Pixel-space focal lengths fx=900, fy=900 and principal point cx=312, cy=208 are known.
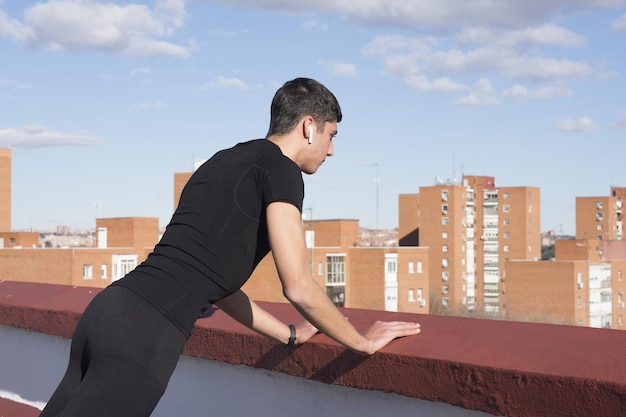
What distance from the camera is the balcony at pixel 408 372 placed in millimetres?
1932

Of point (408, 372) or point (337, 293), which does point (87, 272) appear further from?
point (408, 372)

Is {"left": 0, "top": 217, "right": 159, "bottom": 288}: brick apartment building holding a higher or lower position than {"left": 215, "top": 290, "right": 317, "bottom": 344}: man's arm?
lower

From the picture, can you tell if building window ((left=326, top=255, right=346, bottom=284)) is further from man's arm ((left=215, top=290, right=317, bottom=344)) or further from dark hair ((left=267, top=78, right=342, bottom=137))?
dark hair ((left=267, top=78, right=342, bottom=137))

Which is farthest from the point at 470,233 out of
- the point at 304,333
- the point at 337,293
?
the point at 304,333

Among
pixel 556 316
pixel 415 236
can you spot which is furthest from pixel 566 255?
pixel 415 236

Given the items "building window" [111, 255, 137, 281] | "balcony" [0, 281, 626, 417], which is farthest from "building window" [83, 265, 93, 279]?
"balcony" [0, 281, 626, 417]

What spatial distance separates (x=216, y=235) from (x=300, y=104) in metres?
0.39

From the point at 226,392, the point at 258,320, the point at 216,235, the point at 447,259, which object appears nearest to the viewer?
the point at 216,235

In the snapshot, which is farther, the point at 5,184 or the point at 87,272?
the point at 5,184

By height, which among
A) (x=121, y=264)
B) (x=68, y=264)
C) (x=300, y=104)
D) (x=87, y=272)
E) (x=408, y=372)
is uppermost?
(x=300, y=104)

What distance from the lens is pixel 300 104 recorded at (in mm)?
2129

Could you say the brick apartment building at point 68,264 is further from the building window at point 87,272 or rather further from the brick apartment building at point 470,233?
the brick apartment building at point 470,233

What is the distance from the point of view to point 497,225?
108875 millimetres

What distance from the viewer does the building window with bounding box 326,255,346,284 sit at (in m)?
63.8
